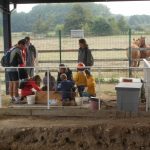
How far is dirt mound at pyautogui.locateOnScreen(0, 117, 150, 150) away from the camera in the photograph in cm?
1061

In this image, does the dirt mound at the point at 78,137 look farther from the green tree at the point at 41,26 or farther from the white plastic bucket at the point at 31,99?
the green tree at the point at 41,26

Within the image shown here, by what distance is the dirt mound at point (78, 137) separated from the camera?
418 inches

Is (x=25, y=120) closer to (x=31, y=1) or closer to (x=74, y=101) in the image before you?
(x=74, y=101)

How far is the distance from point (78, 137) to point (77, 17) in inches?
919

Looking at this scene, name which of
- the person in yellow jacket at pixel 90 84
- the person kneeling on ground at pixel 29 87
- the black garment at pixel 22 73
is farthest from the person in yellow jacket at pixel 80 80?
the black garment at pixel 22 73

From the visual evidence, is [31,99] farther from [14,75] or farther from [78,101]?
[78,101]

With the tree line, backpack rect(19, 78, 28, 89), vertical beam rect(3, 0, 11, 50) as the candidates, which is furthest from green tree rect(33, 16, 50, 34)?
backpack rect(19, 78, 28, 89)

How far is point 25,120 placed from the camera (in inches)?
456

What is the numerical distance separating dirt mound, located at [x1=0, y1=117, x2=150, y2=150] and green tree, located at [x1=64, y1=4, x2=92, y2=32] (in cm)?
1913

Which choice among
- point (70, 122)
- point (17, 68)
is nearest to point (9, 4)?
point (17, 68)

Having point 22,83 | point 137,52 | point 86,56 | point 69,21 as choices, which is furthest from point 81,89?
point 69,21

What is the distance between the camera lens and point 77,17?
3341cm

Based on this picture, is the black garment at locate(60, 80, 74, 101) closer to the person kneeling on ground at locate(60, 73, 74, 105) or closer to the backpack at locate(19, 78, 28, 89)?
the person kneeling on ground at locate(60, 73, 74, 105)

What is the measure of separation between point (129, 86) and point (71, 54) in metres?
9.64
